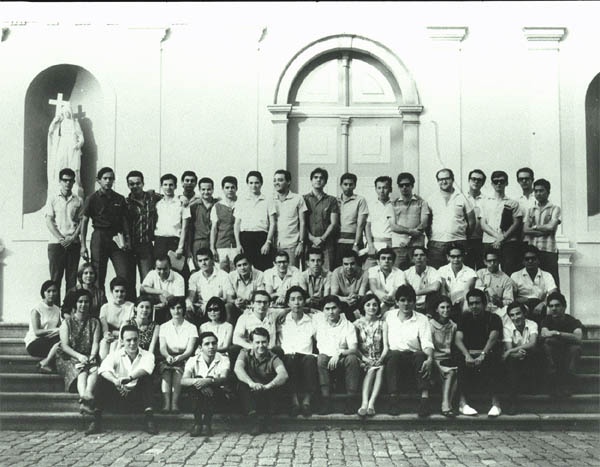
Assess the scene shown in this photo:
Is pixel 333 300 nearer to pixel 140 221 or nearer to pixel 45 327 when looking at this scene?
pixel 140 221

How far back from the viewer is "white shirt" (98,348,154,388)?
7164 mm

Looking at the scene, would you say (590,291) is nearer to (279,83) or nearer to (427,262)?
(427,262)

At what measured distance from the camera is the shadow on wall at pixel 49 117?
1047 cm

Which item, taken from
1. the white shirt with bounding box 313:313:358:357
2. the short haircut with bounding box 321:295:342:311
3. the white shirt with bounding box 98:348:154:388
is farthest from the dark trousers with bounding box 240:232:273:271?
the white shirt with bounding box 98:348:154:388

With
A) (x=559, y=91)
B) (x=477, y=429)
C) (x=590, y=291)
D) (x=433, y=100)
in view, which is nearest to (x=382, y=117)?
(x=433, y=100)

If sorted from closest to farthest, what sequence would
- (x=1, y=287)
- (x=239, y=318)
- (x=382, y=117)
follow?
(x=239, y=318) < (x=1, y=287) < (x=382, y=117)

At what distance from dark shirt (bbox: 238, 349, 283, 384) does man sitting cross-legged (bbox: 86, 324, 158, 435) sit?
2.72ft

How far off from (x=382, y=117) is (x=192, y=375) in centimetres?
494

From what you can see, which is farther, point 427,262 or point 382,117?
point 382,117

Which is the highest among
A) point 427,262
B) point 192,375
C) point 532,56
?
point 532,56

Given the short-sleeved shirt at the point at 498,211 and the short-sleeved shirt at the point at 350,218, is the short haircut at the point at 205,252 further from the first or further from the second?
the short-sleeved shirt at the point at 498,211

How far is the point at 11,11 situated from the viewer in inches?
407

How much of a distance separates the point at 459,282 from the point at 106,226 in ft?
12.0

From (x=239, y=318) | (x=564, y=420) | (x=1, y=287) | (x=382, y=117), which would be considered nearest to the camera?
(x=564, y=420)
